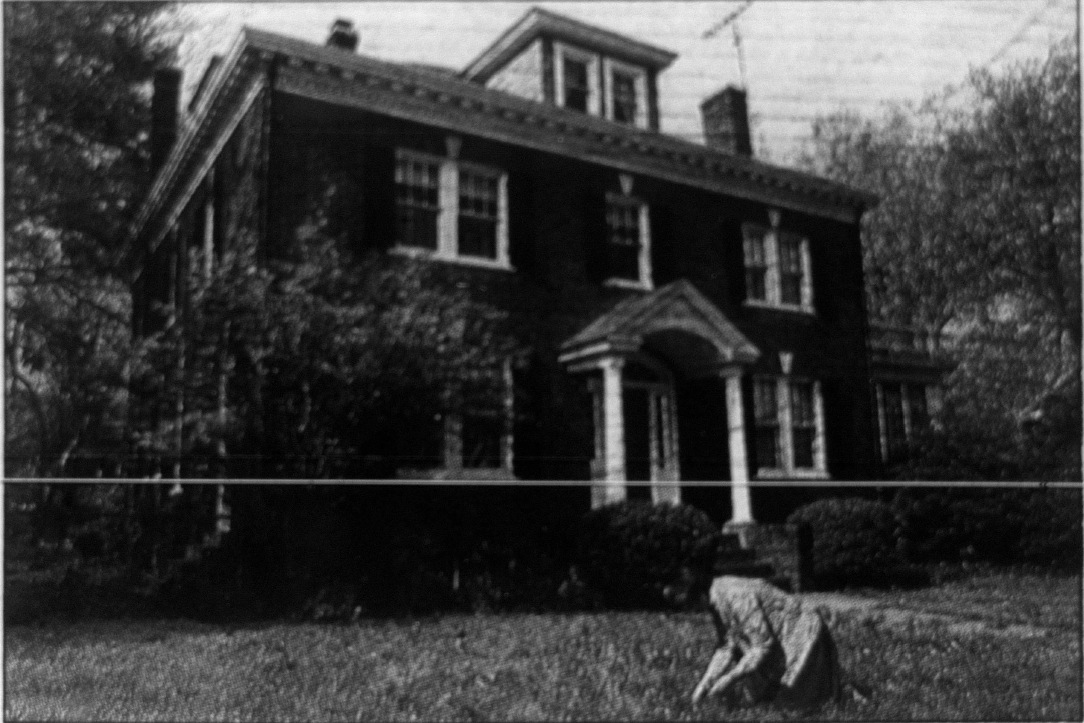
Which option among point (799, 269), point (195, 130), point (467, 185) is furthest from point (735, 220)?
point (195, 130)

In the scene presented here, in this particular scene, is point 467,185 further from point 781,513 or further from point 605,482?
point 781,513

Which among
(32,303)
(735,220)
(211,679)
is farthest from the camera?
(735,220)

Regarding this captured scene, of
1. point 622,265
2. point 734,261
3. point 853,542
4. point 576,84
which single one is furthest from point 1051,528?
point 576,84

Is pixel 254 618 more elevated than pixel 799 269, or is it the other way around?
pixel 799 269

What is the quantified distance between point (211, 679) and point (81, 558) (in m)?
0.90

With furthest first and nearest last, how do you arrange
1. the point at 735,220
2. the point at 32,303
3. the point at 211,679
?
1. the point at 735,220
2. the point at 32,303
3. the point at 211,679

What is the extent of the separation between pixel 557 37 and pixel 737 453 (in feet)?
8.23

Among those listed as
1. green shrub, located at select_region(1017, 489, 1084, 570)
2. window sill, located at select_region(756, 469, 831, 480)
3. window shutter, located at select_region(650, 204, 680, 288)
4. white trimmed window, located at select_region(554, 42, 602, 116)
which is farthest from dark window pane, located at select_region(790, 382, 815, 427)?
white trimmed window, located at select_region(554, 42, 602, 116)

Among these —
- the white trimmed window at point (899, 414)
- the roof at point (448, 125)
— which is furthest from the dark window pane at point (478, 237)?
the white trimmed window at point (899, 414)

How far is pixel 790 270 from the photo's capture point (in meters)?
4.86

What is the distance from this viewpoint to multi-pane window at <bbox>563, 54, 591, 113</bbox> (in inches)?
184

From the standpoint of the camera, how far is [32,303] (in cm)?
431

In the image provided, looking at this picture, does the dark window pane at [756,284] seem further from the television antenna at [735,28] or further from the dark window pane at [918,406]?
the television antenna at [735,28]

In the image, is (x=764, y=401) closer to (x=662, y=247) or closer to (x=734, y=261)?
(x=734, y=261)
